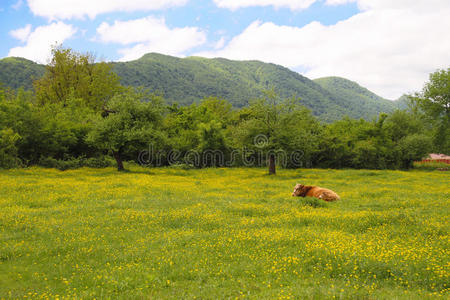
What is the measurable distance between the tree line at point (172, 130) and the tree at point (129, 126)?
127 millimetres

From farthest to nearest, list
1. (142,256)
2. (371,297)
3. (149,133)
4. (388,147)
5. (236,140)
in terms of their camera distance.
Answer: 1. (388,147)
2. (236,140)
3. (149,133)
4. (142,256)
5. (371,297)

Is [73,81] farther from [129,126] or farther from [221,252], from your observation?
[221,252]

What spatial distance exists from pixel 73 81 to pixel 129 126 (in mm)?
36804

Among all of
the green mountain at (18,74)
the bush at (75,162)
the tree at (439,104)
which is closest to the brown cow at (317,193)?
the bush at (75,162)

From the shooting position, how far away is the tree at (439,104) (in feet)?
184

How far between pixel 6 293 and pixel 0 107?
35013 mm

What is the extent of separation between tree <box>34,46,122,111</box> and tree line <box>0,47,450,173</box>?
0.70 ft

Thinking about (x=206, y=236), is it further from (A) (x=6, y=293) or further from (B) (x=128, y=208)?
(B) (x=128, y=208)

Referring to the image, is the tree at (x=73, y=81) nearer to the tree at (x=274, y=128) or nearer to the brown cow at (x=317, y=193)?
the tree at (x=274, y=128)

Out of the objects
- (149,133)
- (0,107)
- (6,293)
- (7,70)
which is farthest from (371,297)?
(7,70)

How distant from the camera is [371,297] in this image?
20.4 feet

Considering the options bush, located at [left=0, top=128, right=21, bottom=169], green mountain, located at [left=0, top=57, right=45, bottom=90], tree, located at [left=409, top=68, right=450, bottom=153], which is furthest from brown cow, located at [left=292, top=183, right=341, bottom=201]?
green mountain, located at [left=0, top=57, right=45, bottom=90]

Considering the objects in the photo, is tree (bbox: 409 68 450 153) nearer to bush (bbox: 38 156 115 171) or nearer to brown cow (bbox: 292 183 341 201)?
brown cow (bbox: 292 183 341 201)

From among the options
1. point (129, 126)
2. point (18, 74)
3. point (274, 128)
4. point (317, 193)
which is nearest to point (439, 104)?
point (274, 128)
